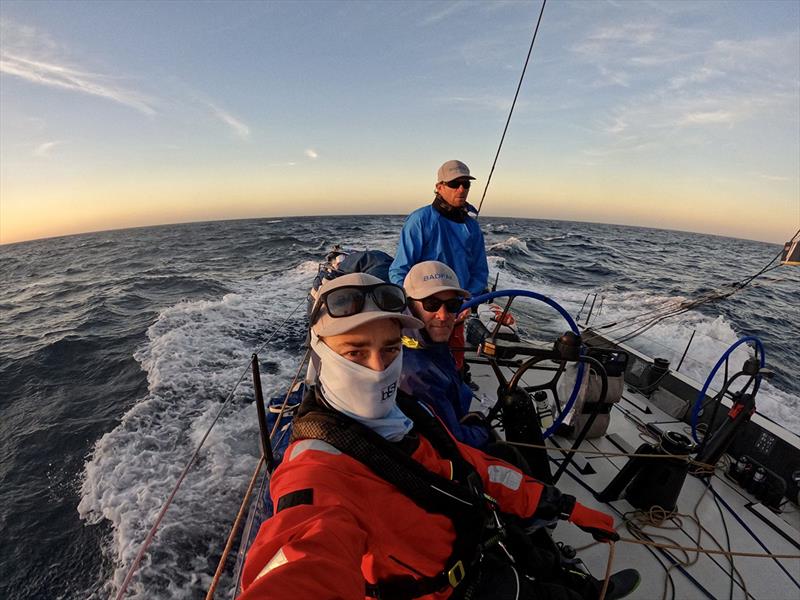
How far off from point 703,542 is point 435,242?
300 centimetres

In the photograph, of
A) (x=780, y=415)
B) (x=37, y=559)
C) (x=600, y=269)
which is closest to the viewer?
(x=37, y=559)

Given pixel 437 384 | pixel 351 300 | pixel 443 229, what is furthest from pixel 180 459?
pixel 351 300

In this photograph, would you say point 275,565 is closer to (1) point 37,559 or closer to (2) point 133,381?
(1) point 37,559

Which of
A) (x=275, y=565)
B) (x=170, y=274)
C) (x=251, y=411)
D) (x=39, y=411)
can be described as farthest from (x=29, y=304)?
(x=275, y=565)

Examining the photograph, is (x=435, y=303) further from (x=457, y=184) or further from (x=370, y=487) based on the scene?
(x=457, y=184)

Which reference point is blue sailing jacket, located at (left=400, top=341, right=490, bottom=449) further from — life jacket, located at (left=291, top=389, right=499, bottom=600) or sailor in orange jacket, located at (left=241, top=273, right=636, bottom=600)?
life jacket, located at (left=291, top=389, right=499, bottom=600)

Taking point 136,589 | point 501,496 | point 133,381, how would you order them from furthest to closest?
point 133,381, point 136,589, point 501,496

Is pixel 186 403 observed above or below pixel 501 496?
below

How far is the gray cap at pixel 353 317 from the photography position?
1.27 m

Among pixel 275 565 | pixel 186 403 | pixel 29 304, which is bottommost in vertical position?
pixel 29 304

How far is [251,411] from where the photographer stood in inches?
219

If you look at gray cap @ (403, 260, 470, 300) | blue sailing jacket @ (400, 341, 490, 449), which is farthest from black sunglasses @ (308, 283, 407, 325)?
blue sailing jacket @ (400, 341, 490, 449)

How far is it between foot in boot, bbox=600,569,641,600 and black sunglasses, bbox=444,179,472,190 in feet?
9.24

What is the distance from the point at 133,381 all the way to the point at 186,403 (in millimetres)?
2092
